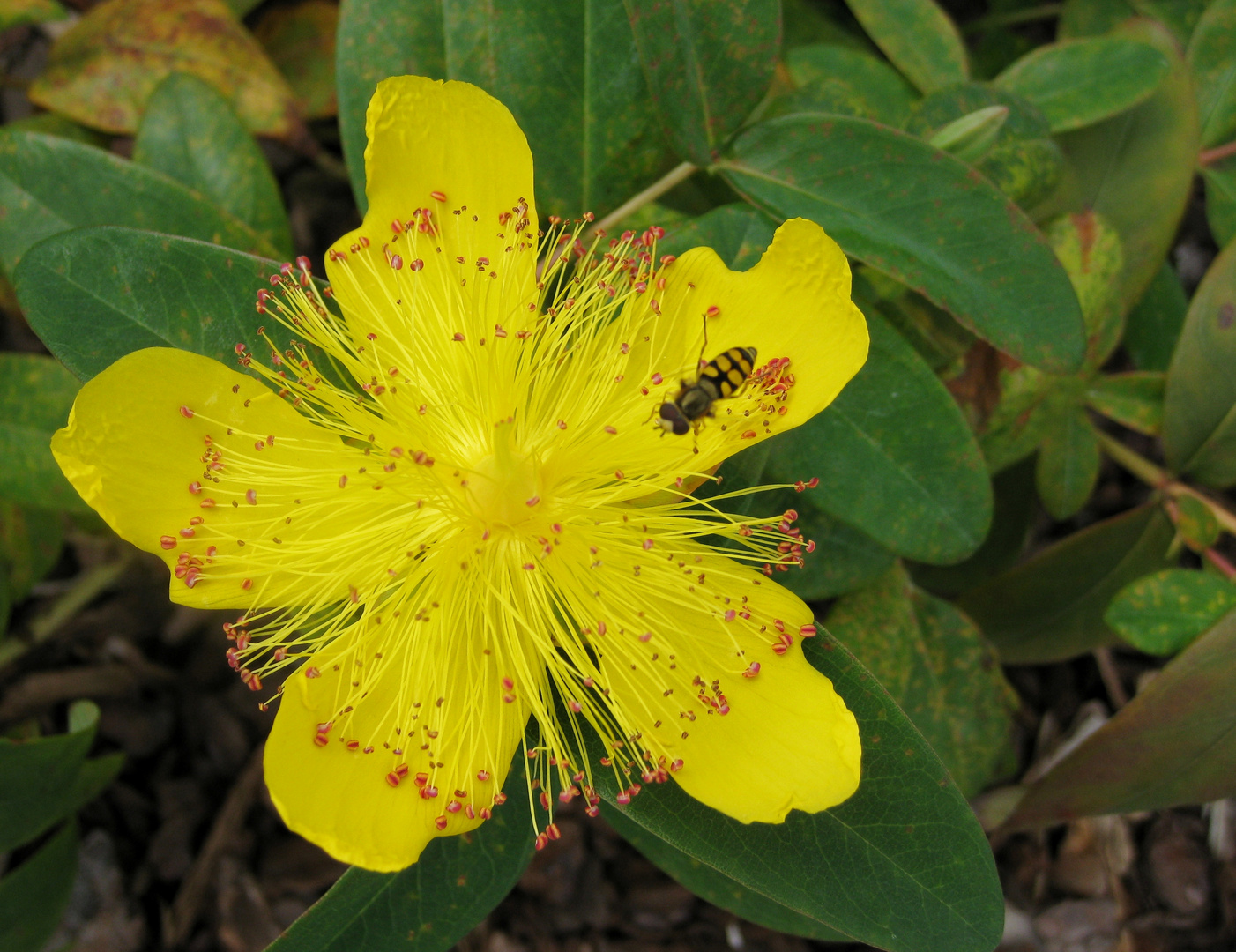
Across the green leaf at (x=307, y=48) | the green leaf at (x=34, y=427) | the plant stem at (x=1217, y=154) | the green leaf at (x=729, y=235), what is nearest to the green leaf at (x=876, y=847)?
the green leaf at (x=729, y=235)

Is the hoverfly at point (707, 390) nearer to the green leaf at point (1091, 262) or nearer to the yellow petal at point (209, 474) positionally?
the yellow petal at point (209, 474)

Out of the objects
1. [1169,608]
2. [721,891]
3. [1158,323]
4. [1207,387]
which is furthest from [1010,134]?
[721,891]

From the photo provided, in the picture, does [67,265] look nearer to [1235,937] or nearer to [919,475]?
[919,475]

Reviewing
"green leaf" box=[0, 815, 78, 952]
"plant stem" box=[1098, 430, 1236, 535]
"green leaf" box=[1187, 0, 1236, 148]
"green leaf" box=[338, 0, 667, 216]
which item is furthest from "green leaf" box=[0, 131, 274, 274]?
"green leaf" box=[1187, 0, 1236, 148]

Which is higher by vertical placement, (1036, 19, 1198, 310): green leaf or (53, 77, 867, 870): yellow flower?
(1036, 19, 1198, 310): green leaf

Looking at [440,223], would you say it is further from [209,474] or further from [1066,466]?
[1066,466]

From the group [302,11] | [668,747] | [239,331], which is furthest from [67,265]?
[302,11]

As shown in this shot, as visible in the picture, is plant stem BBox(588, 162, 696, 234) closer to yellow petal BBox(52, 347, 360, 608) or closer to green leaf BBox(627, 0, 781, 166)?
green leaf BBox(627, 0, 781, 166)
